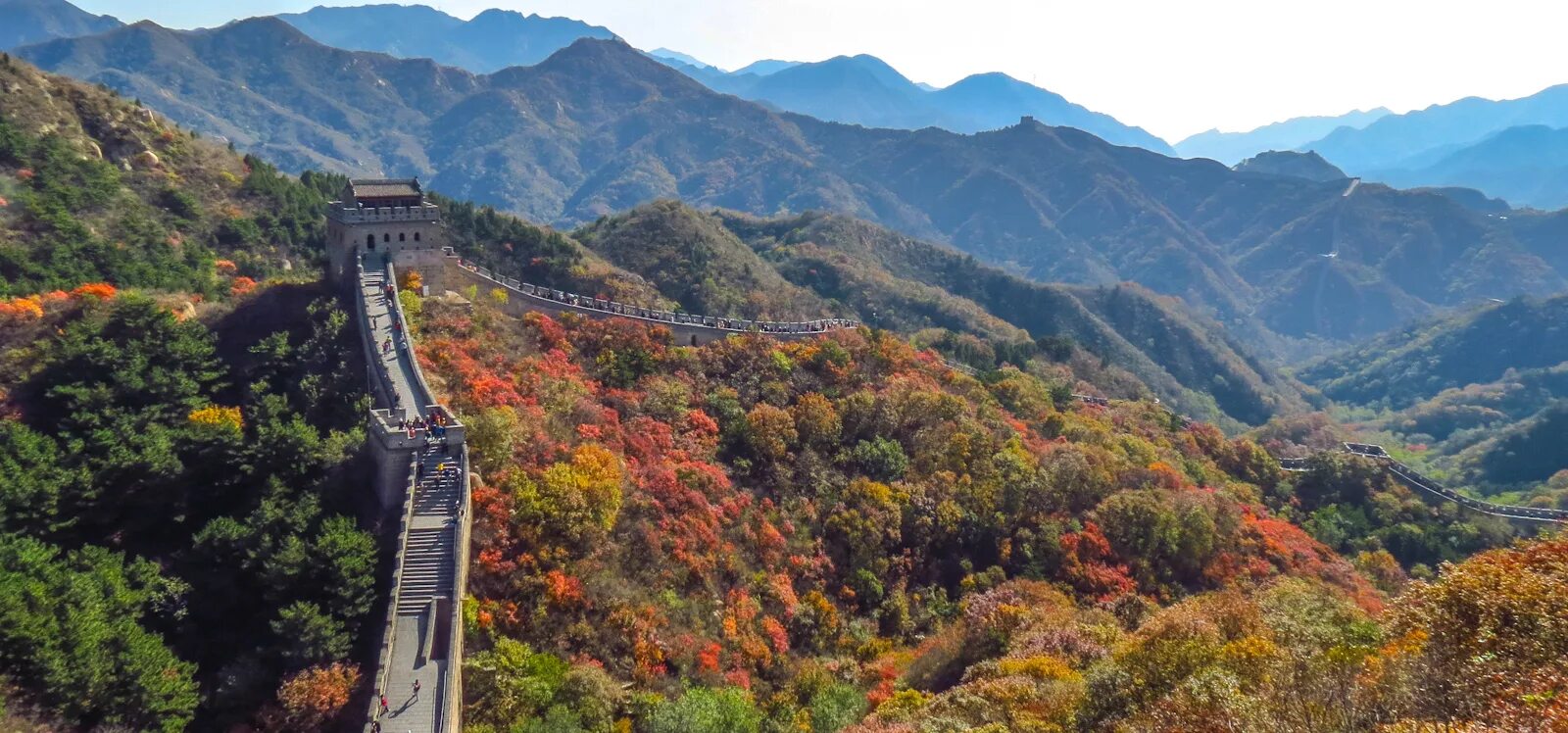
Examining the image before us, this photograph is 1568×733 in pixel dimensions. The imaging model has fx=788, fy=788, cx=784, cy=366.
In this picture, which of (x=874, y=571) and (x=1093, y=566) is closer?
(x=874, y=571)

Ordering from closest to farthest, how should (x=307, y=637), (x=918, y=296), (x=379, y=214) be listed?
(x=307, y=637) → (x=379, y=214) → (x=918, y=296)

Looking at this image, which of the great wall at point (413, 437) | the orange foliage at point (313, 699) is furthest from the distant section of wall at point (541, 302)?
the orange foliage at point (313, 699)

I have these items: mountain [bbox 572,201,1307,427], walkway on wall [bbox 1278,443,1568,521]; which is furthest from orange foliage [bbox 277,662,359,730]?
walkway on wall [bbox 1278,443,1568,521]

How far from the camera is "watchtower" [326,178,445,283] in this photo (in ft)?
129

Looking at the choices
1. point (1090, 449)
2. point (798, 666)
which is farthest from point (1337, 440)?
point (798, 666)

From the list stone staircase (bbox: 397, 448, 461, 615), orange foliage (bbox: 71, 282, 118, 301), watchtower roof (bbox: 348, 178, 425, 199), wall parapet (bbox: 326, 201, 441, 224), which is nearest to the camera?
stone staircase (bbox: 397, 448, 461, 615)

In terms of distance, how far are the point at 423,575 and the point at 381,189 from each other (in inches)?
1051

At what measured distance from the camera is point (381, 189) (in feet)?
135

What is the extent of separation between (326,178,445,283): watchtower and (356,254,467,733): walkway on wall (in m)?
12.9

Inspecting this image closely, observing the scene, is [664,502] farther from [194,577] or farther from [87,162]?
[87,162]

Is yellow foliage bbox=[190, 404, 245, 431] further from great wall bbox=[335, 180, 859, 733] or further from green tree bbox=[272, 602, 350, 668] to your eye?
green tree bbox=[272, 602, 350, 668]

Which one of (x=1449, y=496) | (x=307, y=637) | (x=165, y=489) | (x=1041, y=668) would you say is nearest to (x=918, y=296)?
(x=1449, y=496)

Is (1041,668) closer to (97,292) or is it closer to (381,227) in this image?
(381,227)

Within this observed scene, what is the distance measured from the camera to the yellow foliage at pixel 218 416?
27391mm
